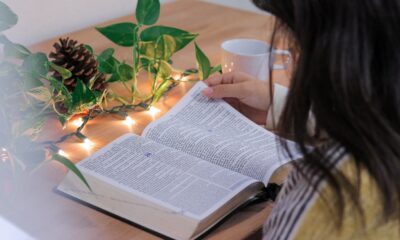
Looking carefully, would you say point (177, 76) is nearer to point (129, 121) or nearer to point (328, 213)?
point (129, 121)

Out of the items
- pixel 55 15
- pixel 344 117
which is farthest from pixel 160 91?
pixel 344 117

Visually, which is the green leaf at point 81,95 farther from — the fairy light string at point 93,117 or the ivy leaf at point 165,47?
the ivy leaf at point 165,47

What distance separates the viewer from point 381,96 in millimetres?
526

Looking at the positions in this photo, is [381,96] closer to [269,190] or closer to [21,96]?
[269,190]

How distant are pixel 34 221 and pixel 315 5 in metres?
0.45

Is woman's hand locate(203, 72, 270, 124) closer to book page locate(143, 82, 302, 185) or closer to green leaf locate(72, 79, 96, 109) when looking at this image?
book page locate(143, 82, 302, 185)

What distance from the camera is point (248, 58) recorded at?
1.07m

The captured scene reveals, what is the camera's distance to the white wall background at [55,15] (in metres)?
1.29

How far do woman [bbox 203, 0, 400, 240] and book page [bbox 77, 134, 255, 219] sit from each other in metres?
0.17

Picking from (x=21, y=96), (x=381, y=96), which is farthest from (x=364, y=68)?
(x=21, y=96)

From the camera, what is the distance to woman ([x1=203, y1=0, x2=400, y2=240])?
0.51 m

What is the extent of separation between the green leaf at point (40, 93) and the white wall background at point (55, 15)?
39 cm

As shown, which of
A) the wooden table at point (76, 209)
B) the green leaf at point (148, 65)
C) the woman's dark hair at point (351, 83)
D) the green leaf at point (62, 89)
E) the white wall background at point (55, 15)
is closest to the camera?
the woman's dark hair at point (351, 83)

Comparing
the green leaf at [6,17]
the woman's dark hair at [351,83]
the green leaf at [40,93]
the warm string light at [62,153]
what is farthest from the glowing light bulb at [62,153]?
the woman's dark hair at [351,83]
